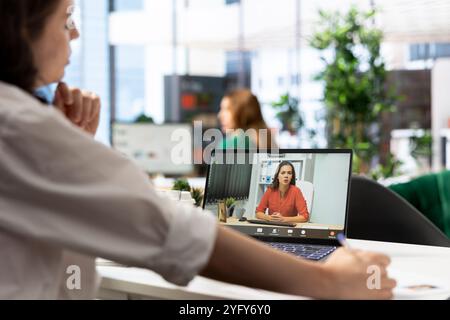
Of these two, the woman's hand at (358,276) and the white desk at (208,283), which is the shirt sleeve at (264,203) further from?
the woman's hand at (358,276)

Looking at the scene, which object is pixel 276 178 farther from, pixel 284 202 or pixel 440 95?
pixel 440 95

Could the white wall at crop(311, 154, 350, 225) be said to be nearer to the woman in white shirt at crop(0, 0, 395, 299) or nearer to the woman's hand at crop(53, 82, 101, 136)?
the woman's hand at crop(53, 82, 101, 136)

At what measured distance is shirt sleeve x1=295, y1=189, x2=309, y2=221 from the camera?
5.24 ft

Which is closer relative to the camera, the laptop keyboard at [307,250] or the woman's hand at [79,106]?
the laptop keyboard at [307,250]

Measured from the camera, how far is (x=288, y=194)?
1.62 meters

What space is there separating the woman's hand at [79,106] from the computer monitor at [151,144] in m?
3.27

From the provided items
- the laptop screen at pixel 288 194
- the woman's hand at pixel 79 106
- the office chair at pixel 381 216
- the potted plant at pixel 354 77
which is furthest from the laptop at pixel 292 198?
the potted plant at pixel 354 77

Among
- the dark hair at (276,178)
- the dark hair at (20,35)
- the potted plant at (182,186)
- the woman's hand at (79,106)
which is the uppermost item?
the dark hair at (20,35)

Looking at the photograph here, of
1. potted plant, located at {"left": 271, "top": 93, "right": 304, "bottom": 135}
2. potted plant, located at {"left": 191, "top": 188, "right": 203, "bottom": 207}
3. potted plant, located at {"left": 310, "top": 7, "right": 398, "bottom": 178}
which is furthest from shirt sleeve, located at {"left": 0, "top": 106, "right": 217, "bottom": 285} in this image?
potted plant, located at {"left": 271, "top": 93, "right": 304, "bottom": 135}

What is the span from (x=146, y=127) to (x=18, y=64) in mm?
4186

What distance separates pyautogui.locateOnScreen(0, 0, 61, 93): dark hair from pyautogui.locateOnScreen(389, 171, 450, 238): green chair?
1980 mm

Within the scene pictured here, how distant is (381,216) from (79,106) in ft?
4.03

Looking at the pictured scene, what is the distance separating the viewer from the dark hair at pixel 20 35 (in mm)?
824

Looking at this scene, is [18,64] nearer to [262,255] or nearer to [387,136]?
[262,255]
